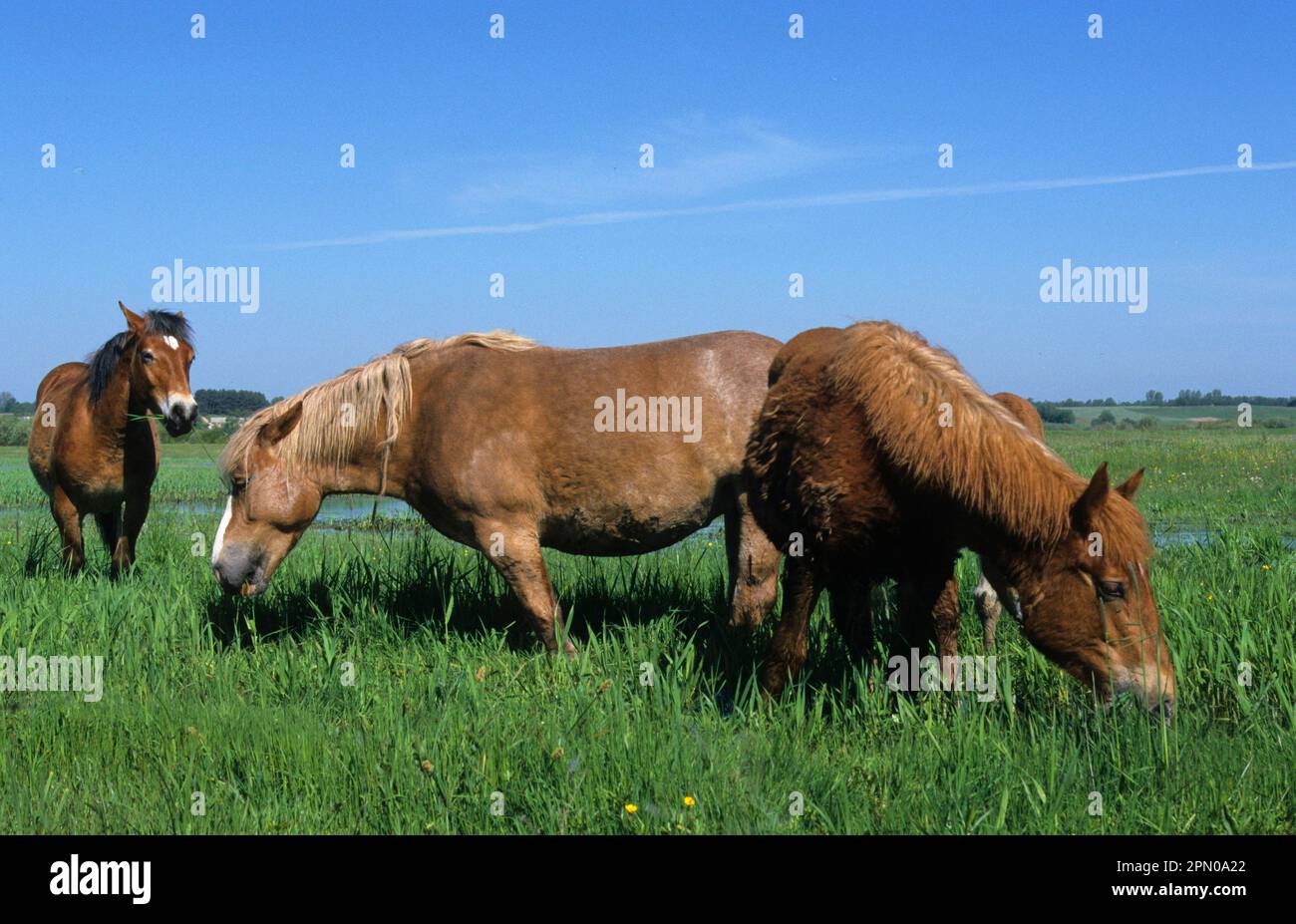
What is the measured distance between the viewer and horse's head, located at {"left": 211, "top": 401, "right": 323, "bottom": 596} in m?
5.39

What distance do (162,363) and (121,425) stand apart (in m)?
0.68

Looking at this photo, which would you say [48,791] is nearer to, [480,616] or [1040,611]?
[480,616]

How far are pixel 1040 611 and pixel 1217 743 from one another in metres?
0.77

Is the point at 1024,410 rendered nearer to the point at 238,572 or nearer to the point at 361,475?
the point at 361,475

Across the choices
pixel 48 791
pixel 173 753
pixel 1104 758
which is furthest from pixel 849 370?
pixel 48 791

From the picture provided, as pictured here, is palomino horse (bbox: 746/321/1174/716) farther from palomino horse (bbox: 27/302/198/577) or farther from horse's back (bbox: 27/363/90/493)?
horse's back (bbox: 27/363/90/493)

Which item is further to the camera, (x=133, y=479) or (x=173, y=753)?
(x=133, y=479)

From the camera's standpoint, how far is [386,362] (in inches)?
217

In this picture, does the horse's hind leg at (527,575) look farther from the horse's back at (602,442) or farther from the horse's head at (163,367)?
the horse's head at (163,367)

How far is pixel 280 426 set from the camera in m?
5.43

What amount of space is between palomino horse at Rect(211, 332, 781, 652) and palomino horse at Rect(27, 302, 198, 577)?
7.09 feet

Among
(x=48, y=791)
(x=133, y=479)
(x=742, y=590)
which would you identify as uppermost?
(x=133, y=479)

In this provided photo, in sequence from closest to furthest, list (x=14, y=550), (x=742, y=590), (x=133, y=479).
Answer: (x=742, y=590) < (x=133, y=479) < (x=14, y=550)

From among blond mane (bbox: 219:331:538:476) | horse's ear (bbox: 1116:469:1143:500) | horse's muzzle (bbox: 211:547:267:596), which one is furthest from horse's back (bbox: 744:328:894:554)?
horse's muzzle (bbox: 211:547:267:596)
